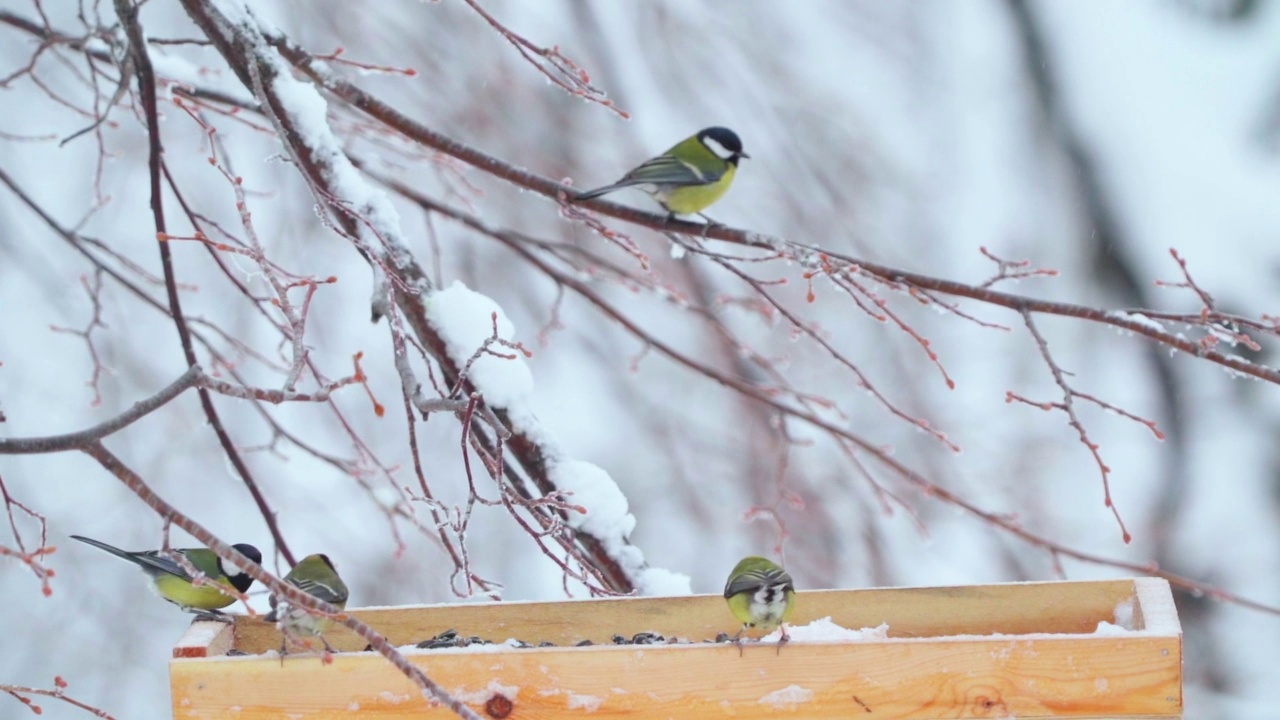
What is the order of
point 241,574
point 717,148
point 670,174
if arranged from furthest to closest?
1. point 717,148
2. point 670,174
3. point 241,574

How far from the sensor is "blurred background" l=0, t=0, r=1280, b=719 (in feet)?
19.5

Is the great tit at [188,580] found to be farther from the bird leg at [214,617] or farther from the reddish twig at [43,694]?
the reddish twig at [43,694]

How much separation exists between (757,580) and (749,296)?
153 inches

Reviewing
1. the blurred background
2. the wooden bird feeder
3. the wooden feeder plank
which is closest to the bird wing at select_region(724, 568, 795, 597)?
the wooden bird feeder

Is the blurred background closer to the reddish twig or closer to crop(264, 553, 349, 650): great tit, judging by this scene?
crop(264, 553, 349, 650): great tit

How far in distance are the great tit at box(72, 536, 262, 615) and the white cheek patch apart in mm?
2021

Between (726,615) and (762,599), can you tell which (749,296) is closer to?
(726,615)

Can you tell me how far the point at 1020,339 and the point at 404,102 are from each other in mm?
3781

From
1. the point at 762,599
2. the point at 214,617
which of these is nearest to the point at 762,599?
the point at 762,599

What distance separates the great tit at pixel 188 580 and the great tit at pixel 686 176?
4.86 ft

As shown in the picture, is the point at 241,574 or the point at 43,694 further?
the point at 241,574

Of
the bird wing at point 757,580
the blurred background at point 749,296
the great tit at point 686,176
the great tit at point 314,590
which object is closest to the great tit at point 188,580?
the great tit at point 314,590

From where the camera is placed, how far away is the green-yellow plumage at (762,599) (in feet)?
6.47

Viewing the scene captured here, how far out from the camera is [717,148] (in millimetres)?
3891
